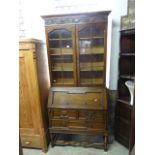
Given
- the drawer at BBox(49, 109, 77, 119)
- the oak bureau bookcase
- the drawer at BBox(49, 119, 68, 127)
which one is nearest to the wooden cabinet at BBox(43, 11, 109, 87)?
the oak bureau bookcase

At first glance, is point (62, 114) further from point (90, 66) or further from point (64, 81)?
point (90, 66)

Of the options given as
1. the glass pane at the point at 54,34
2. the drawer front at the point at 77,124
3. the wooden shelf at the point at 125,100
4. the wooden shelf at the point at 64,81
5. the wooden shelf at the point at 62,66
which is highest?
the glass pane at the point at 54,34

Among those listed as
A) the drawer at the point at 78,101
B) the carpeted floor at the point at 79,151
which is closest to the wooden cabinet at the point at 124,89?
the carpeted floor at the point at 79,151

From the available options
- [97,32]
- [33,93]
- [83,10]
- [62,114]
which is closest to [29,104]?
[33,93]

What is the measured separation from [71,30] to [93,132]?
1460 millimetres

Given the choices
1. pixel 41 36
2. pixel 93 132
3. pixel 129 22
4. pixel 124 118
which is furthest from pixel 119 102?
pixel 41 36

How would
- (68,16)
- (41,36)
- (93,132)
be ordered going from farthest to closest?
(41,36) < (93,132) < (68,16)

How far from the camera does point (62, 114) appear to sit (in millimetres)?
2123

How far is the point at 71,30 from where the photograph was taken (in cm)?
→ 199

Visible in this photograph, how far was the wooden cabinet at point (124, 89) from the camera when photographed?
7.00 feet

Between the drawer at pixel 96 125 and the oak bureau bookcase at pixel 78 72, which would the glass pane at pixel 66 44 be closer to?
the oak bureau bookcase at pixel 78 72

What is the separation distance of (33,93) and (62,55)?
0.69m
